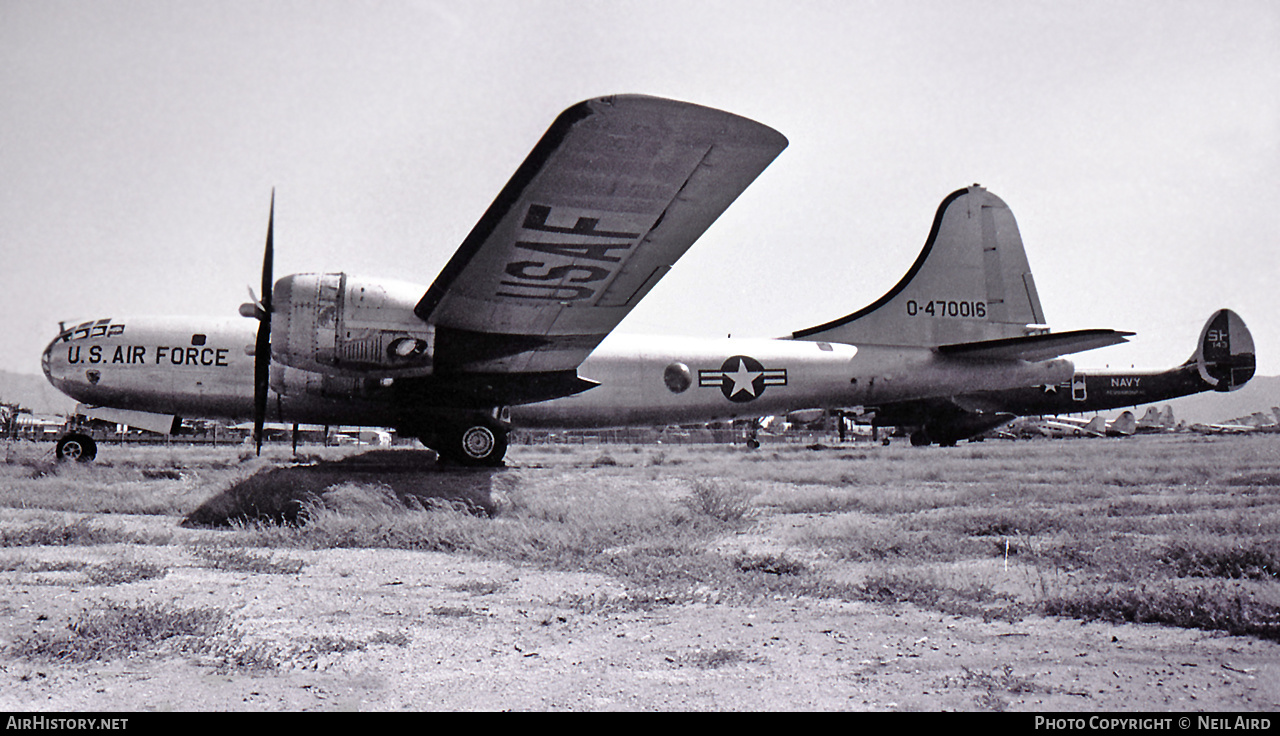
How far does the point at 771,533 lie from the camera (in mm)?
Result: 7754

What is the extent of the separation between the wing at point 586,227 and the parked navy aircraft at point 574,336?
0.07 ft

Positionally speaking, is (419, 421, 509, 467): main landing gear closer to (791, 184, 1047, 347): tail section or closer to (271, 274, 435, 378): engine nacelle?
(271, 274, 435, 378): engine nacelle

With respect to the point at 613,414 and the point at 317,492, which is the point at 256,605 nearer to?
the point at 317,492

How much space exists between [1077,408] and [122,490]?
114ft

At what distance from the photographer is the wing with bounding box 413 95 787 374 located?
6312mm

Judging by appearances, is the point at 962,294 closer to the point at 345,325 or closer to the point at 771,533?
the point at 771,533

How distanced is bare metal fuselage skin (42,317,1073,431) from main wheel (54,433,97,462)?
1.20 meters

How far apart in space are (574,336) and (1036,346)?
333 inches

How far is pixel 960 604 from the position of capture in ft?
14.3

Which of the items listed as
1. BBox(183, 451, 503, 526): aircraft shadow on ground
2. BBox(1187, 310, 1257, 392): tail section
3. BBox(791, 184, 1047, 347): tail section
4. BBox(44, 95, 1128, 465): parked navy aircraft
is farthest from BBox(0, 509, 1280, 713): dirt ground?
BBox(1187, 310, 1257, 392): tail section

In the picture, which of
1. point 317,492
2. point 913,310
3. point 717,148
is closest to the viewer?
point 717,148

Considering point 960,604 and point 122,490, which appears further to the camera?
point 122,490

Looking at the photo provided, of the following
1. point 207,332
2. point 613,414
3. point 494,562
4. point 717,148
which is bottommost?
point 494,562

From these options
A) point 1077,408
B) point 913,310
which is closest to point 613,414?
point 913,310
